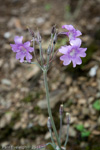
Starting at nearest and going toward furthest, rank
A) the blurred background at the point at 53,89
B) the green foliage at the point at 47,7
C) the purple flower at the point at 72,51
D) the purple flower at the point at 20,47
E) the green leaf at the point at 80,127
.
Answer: the purple flower at the point at 72,51
the purple flower at the point at 20,47
the green leaf at the point at 80,127
the blurred background at the point at 53,89
the green foliage at the point at 47,7

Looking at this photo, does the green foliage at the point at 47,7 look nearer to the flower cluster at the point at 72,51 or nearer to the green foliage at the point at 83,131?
the green foliage at the point at 83,131

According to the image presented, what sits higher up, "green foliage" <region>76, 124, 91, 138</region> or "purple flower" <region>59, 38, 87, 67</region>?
"purple flower" <region>59, 38, 87, 67</region>

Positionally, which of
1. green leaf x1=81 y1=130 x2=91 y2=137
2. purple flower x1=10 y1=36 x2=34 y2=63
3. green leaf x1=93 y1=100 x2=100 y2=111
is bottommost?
green leaf x1=81 y1=130 x2=91 y2=137

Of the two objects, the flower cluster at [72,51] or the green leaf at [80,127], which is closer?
the flower cluster at [72,51]

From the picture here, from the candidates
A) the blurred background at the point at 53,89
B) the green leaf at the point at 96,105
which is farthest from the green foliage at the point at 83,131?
the green leaf at the point at 96,105

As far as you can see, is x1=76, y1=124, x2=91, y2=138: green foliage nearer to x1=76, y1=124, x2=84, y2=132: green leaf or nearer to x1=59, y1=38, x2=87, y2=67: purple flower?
x1=76, y1=124, x2=84, y2=132: green leaf

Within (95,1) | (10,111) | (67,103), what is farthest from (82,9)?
(10,111)

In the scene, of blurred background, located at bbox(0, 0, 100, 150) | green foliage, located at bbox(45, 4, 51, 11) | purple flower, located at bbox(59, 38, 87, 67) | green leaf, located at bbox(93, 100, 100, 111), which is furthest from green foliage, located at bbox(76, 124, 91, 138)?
green foliage, located at bbox(45, 4, 51, 11)

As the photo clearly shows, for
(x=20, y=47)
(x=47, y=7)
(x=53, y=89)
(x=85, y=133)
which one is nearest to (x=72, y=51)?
(x=20, y=47)

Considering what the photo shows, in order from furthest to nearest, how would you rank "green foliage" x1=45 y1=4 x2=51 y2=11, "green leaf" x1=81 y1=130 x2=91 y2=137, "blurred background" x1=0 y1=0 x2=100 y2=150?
"green foliage" x1=45 y1=4 x2=51 y2=11
"blurred background" x1=0 y1=0 x2=100 y2=150
"green leaf" x1=81 y1=130 x2=91 y2=137
